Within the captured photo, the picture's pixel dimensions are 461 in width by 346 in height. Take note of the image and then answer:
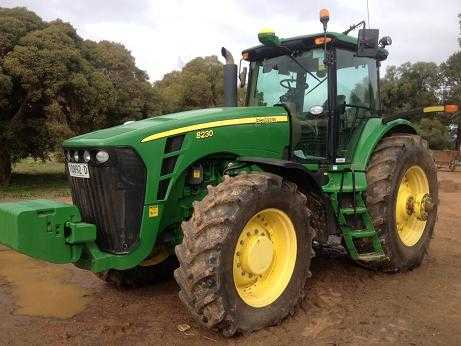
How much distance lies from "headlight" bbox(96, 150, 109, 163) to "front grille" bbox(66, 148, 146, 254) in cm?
3

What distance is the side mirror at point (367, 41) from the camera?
15.9ft

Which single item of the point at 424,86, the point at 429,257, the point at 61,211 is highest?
the point at 424,86

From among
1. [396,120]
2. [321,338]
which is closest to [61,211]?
[321,338]

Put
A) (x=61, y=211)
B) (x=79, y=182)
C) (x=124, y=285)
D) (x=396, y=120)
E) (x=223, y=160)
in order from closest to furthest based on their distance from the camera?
(x=61, y=211), (x=79, y=182), (x=223, y=160), (x=124, y=285), (x=396, y=120)

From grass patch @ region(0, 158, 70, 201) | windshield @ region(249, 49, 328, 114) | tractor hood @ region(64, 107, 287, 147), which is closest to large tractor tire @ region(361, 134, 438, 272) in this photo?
windshield @ region(249, 49, 328, 114)

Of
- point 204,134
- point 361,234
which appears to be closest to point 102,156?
point 204,134

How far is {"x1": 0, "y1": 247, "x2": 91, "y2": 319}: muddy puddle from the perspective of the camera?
4.67 m

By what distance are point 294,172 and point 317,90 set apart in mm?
1174

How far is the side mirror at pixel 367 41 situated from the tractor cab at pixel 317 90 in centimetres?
1

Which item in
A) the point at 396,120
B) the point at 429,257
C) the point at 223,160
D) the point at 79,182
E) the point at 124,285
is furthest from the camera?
the point at 429,257

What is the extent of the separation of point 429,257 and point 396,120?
1.95 meters

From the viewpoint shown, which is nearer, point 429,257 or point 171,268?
point 171,268

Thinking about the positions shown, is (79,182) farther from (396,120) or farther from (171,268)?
(396,120)

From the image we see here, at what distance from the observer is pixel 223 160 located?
4605 millimetres
